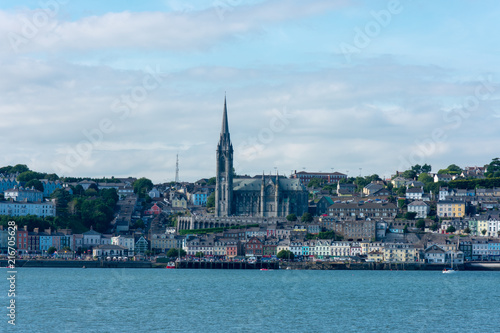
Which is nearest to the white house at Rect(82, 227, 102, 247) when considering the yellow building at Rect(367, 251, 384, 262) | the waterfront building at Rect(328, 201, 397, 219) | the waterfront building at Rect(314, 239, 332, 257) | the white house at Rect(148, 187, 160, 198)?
the waterfront building at Rect(314, 239, 332, 257)

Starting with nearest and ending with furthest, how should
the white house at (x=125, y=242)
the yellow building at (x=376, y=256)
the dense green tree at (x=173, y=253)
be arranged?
1. the yellow building at (x=376, y=256)
2. the dense green tree at (x=173, y=253)
3. the white house at (x=125, y=242)

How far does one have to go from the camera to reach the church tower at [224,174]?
138 metres

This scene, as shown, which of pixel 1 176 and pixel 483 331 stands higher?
pixel 1 176

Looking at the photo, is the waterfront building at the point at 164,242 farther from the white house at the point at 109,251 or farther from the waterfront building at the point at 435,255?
the waterfront building at the point at 435,255

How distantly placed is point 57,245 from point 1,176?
47.5 metres

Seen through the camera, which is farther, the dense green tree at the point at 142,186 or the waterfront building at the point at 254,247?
the dense green tree at the point at 142,186

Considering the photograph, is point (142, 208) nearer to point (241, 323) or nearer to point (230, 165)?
point (230, 165)

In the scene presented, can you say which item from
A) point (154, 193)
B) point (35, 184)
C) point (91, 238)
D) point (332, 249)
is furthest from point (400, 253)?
point (154, 193)

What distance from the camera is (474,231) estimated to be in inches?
4946

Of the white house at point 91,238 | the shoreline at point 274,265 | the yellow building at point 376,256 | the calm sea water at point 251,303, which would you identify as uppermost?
the white house at point 91,238

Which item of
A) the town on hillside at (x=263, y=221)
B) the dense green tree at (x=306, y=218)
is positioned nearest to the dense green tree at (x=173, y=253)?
the town on hillside at (x=263, y=221)

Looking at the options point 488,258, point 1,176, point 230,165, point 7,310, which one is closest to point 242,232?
point 230,165

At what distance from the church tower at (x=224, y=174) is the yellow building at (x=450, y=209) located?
2860cm

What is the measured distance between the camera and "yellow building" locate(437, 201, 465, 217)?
13338 centimetres
